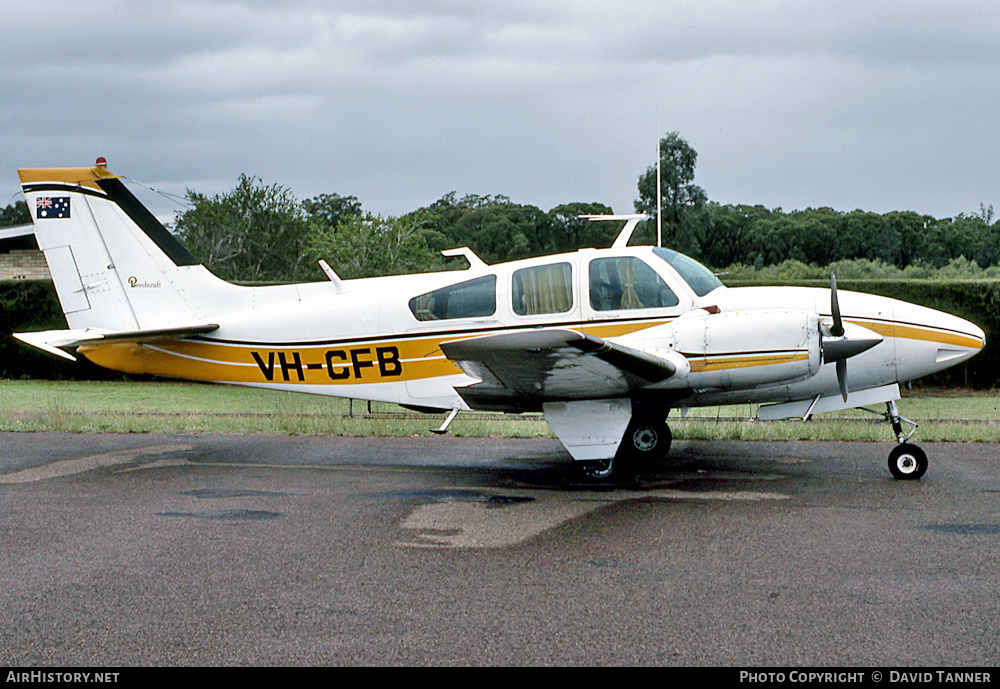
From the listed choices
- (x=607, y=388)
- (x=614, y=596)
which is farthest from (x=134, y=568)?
(x=607, y=388)

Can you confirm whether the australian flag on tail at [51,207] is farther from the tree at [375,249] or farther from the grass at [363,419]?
the tree at [375,249]

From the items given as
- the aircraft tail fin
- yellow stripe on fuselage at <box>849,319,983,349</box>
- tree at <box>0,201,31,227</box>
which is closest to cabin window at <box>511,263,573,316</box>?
yellow stripe on fuselage at <box>849,319,983,349</box>

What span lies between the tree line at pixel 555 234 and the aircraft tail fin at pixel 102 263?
11.1m

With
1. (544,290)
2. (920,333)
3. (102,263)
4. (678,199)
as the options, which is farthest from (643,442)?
(678,199)

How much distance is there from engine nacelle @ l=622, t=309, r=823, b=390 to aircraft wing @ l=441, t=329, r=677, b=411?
0.97 feet

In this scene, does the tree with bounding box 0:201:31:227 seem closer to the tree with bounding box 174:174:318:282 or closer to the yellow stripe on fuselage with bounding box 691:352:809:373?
the tree with bounding box 174:174:318:282

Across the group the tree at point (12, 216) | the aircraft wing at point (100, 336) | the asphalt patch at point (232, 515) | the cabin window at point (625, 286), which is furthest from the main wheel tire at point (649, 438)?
the tree at point (12, 216)

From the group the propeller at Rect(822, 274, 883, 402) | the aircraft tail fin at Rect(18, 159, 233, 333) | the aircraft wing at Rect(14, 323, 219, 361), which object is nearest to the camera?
the propeller at Rect(822, 274, 883, 402)

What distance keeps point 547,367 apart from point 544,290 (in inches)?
62.6

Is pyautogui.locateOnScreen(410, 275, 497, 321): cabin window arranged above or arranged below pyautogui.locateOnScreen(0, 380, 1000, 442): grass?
above

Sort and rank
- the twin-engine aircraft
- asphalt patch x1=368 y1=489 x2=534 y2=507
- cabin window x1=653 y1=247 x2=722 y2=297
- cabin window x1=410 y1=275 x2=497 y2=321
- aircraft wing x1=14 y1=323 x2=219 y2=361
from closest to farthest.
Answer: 1. asphalt patch x1=368 y1=489 x2=534 y2=507
2. the twin-engine aircraft
3. cabin window x1=653 y1=247 x2=722 y2=297
4. cabin window x1=410 y1=275 x2=497 y2=321
5. aircraft wing x1=14 y1=323 x2=219 y2=361

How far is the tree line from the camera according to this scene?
80.7ft

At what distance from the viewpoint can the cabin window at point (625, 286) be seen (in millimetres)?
9227

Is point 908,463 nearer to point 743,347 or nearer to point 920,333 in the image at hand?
point 920,333
